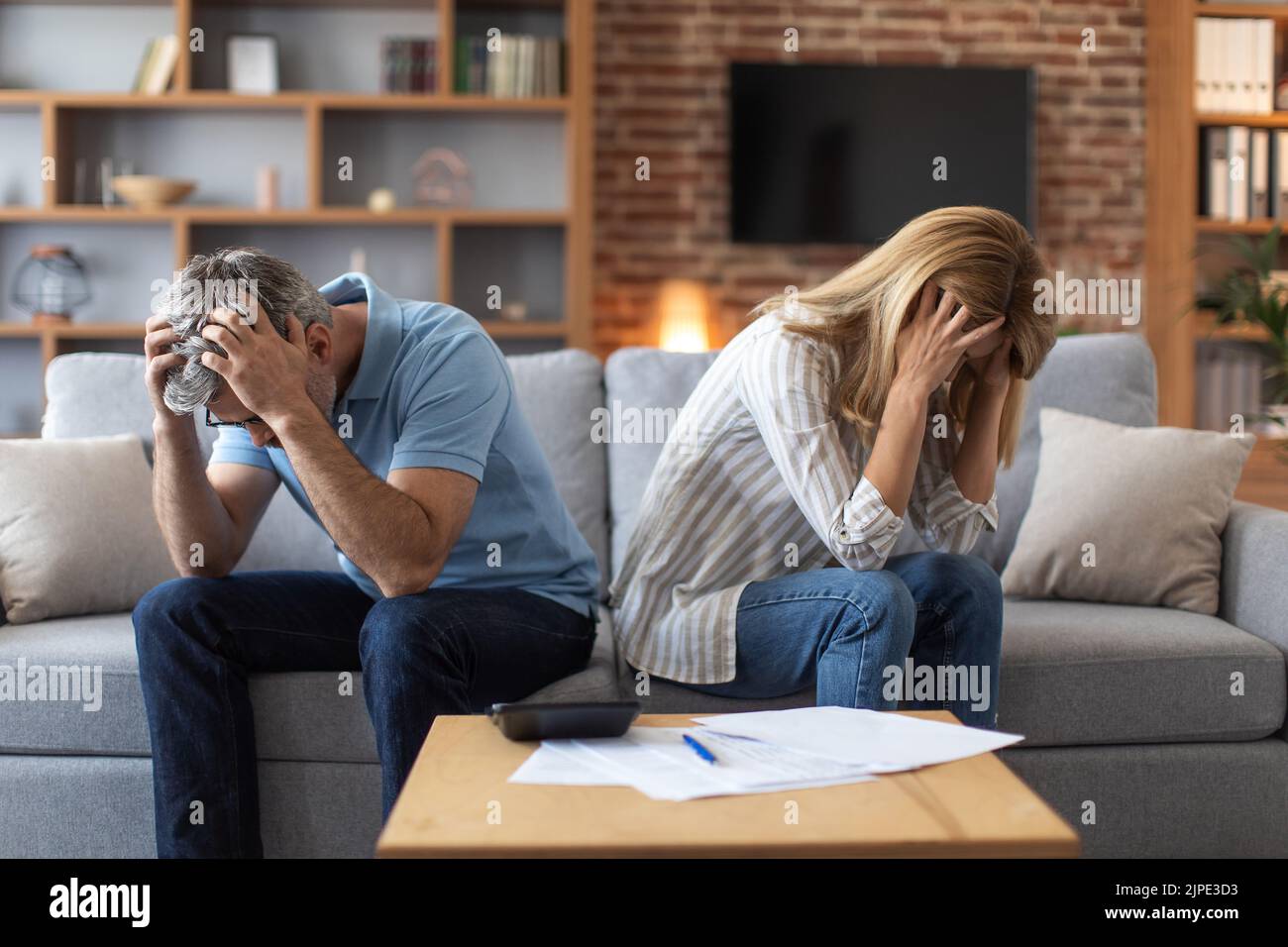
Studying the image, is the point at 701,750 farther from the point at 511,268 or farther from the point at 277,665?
the point at 511,268

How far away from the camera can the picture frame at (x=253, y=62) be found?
386 cm

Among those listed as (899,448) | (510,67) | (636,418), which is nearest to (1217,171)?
(510,67)

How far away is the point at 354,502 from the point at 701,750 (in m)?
0.58

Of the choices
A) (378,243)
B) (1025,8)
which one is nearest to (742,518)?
(378,243)

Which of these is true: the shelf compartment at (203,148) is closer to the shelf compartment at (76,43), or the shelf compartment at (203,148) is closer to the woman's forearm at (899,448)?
the shelf compartment at (76,43)

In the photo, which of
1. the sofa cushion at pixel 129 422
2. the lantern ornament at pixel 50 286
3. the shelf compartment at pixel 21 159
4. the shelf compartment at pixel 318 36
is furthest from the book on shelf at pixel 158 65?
the sofa cushion at pixel 129 422

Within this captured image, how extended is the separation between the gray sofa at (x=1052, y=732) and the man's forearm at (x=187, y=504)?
0.18 metres

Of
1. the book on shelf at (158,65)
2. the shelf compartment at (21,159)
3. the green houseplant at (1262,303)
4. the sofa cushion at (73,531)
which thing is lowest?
the sofa cushion at (73,531)

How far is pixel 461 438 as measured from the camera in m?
1.50

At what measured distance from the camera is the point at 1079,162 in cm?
432

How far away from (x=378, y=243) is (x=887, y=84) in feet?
5.98

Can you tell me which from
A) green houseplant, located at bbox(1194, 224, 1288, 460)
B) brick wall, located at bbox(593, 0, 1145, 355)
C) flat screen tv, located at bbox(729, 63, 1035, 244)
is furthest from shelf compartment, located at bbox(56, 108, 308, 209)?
green houseplant, located at bbox(1194, 224, 1288, 460)

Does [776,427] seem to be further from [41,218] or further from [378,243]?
[41,218]

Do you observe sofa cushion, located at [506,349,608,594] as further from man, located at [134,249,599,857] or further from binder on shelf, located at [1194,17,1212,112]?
binder on shelf, located at [1194,17,1212,112]
